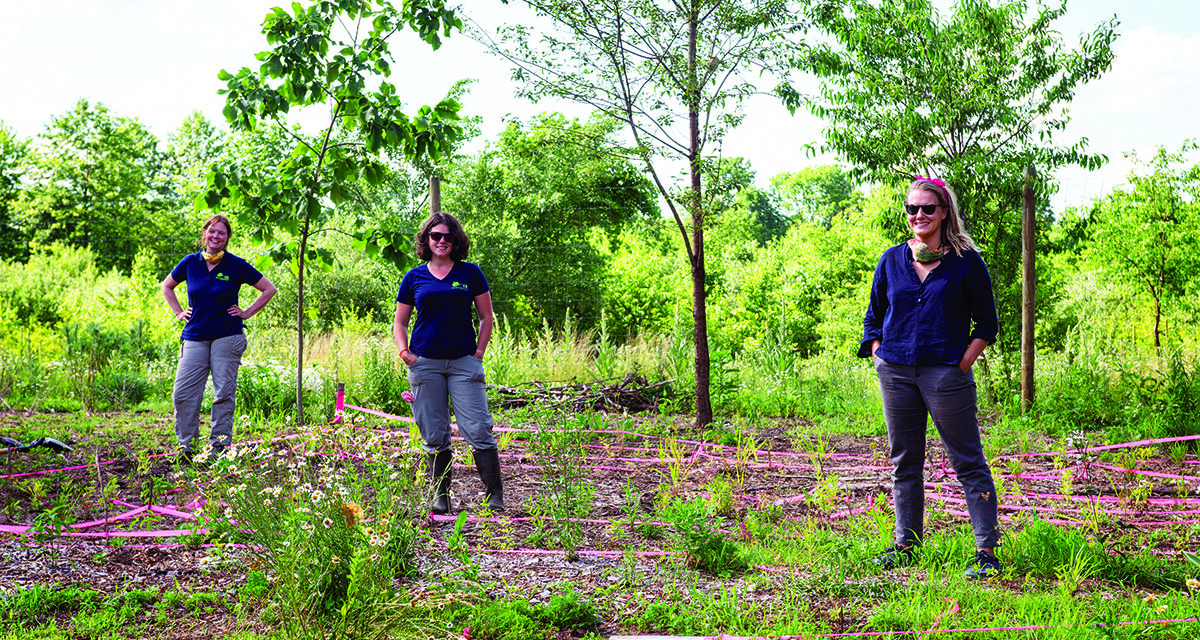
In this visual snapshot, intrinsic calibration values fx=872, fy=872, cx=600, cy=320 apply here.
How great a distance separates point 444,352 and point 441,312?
0.20m

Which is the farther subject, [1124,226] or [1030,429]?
[1124,226]

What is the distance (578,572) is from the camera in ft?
11.1

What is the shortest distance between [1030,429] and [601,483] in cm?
378

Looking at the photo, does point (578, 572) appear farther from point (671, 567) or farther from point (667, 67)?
point (667, 67)

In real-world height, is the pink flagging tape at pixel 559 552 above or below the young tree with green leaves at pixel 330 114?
below

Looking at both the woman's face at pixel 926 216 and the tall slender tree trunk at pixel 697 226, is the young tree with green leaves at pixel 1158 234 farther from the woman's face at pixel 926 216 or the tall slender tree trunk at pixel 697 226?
the woman's face at pixel 926 216

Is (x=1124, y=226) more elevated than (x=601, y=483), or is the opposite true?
(x=1124, y=226)

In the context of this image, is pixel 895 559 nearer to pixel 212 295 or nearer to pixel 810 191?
pixel 212 295

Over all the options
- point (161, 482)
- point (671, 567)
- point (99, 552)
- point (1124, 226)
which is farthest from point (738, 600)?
point (1124, 226)

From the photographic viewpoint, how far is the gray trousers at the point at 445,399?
4391mm

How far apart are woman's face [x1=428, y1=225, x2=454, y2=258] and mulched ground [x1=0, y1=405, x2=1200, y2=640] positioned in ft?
4.37

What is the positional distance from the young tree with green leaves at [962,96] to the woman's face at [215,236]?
5.56 metres

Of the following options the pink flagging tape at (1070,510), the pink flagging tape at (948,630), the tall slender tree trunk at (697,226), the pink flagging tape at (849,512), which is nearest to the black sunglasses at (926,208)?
the pink flagging tape at (948,630)

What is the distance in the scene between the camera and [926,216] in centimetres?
340
